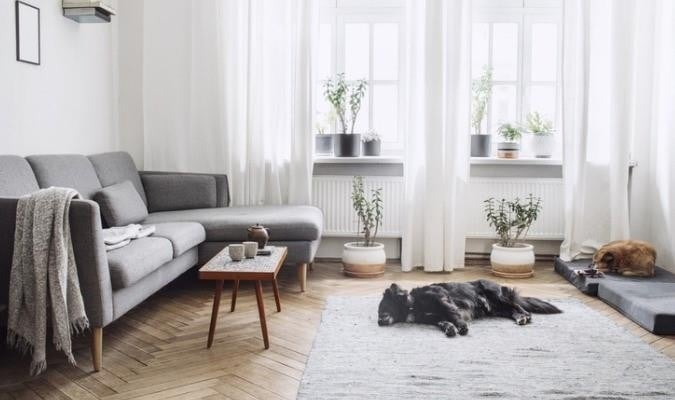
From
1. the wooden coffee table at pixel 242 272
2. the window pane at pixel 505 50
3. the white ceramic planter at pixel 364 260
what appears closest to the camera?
the wooden coffee table at pixel 242 272

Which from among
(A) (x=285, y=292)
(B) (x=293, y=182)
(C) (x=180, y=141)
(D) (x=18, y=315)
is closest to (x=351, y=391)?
(D) (x=18, y=315)

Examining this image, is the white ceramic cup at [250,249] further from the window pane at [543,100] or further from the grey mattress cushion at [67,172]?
the window pane at [543,100]

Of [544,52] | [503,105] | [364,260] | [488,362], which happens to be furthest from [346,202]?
[488,362]

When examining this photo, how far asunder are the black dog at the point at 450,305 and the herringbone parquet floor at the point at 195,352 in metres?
0.43

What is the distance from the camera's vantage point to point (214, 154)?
496cm

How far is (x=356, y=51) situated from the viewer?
17.3 feet

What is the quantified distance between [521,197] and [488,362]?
2.53 metres

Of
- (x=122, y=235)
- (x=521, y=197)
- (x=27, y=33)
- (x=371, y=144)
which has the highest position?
Result: (x=27, y=33)

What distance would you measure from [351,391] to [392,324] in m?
0.94

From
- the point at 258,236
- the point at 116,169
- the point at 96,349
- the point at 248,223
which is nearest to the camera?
the point at 96,349

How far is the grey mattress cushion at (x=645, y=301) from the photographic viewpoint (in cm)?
322

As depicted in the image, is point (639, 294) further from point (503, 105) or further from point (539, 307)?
point (503, 105)

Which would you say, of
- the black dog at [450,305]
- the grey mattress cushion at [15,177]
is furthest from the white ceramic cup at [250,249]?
the grey mattress cushion at [15,177]

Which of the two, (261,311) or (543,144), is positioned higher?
(543,144)
